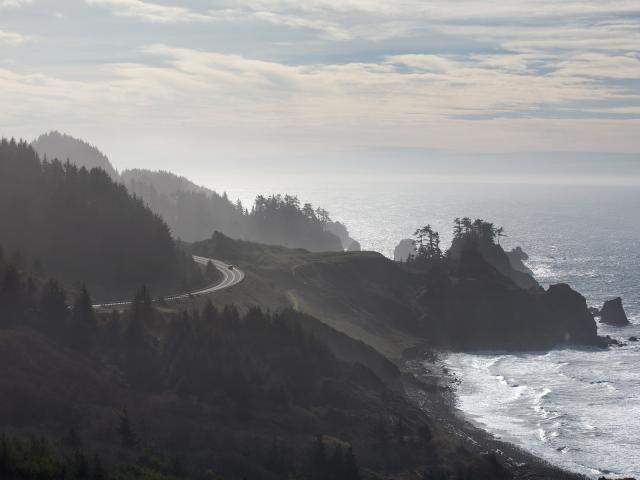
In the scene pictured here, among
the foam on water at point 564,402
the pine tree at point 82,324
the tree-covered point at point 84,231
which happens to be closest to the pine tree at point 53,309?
the pine tree at point 82,324

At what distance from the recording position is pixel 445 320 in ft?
449

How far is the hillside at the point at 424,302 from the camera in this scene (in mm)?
130000

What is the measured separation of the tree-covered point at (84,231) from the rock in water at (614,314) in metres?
94.8

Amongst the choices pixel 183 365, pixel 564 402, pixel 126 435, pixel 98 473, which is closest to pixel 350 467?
pixel 126 435

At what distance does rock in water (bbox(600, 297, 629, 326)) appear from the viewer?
14888 centimetres

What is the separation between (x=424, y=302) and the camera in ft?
467

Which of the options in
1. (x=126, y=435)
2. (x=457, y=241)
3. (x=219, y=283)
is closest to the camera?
(x=126, y=435)

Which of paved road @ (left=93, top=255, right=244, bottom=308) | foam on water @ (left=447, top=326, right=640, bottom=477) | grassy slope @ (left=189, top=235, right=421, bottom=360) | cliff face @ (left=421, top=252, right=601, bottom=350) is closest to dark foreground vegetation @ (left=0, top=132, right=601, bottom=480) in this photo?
cliff face @ (left=421, top=252, right=601, bottom=350)

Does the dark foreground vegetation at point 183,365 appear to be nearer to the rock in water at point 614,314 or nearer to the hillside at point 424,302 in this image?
the hillside at point 424,302

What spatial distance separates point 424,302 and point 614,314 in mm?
44712

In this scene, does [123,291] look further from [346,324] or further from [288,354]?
[346,324]

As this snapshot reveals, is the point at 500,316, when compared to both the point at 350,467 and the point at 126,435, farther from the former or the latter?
the point at 126,435

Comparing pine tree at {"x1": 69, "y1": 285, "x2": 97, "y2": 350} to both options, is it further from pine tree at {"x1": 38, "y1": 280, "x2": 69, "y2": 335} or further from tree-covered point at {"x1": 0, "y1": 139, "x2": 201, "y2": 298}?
tree-covered point at {"x1": 0, "y1": 139, "x2": 201, "y2": 298}

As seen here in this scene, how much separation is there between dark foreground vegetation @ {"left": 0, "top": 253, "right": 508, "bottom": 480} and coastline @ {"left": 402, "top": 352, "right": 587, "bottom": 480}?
3318 millimetres
